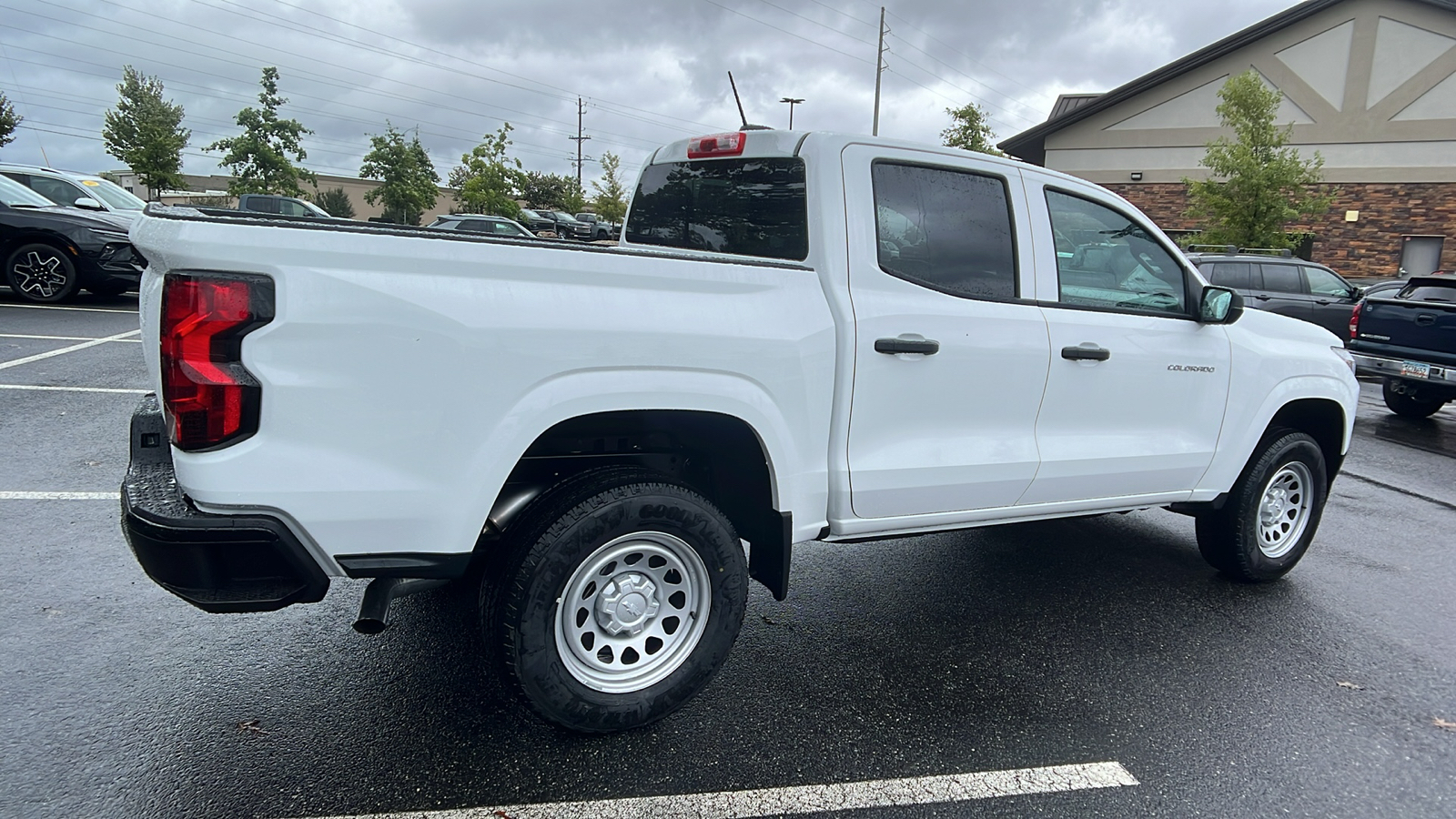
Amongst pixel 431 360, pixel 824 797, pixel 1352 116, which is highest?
pixel 1352 116

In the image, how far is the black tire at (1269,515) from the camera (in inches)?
172

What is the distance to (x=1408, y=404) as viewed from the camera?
34.2 feet

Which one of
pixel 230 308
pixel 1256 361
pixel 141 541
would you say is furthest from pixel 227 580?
pixel 1256 361

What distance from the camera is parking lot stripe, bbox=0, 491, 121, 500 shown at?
4.72m

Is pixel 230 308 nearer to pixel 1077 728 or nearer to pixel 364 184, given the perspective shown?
pixel 1077 728

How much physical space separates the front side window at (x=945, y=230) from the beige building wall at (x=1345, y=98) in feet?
94.9

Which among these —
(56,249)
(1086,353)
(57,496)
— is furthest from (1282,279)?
(56,249)

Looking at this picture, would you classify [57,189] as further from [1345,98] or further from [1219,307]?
[1345,98]

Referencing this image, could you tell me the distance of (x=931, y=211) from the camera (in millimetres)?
3377

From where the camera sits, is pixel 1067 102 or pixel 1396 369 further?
pixel 1067 102

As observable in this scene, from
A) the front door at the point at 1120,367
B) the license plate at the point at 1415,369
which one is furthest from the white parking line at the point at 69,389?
the license plate at the point at 1415,369

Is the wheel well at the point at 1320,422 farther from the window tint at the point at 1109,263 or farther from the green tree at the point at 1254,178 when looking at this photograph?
the green tree at the point at 1254,178

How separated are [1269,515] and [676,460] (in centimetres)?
340

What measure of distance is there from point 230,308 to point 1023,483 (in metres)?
2.93
